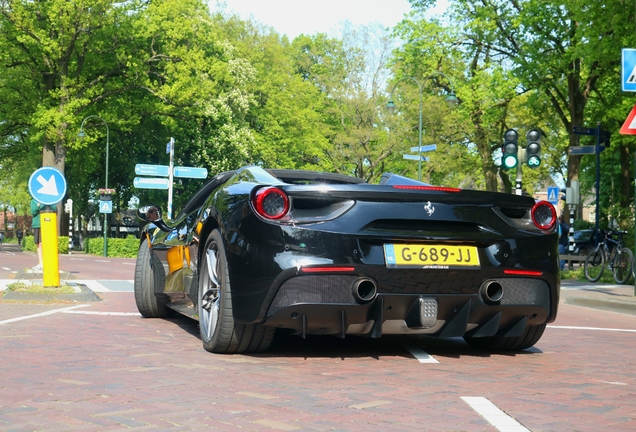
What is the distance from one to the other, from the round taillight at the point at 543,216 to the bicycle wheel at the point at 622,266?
11768mm

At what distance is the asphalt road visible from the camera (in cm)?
387

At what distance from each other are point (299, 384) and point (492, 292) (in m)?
1.51

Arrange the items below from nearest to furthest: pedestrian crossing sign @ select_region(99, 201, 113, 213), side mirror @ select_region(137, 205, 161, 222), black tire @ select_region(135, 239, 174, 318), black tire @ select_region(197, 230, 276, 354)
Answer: black tire @ select_region(197, 230, 276, 354) < side mirror @ select_region(137, 205, 161, 222) < black tire @ select_region(135, 239, 174, 318) < pedestrian crossing sign @ select_region(99, 201, 113, 213)

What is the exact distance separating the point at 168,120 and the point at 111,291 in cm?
2804

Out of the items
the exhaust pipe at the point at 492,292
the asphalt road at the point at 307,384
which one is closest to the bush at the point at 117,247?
the asphalt road at the point at 307,384

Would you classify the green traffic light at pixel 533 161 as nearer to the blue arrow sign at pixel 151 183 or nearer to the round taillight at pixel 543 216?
the round taillight at pixel 543 216

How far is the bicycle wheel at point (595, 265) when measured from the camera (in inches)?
730

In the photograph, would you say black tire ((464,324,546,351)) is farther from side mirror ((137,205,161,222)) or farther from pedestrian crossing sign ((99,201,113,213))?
pedestrian crossing sign ((99,201,113,213))

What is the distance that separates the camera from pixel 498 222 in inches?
225

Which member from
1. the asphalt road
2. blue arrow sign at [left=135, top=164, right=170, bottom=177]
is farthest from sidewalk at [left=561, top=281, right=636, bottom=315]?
blue arrow sign at [left=135, top=164, right=170, bottom=177]

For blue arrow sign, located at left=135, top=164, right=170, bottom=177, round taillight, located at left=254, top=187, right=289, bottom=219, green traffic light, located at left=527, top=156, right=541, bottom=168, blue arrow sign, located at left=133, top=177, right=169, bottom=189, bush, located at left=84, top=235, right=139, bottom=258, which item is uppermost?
blue arrow sign, located at left=135, top=164, right=170, bottom=177

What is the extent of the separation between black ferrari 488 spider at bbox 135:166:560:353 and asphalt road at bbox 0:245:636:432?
0.29 m

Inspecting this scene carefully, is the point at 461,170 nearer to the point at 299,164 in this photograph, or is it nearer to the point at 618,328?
the point at 299,164

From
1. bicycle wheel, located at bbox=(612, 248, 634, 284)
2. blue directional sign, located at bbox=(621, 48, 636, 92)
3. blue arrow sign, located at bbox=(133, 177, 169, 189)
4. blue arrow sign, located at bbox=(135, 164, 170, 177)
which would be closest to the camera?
blue directional sign, located at bbox=(621, 48, 636, 92)
